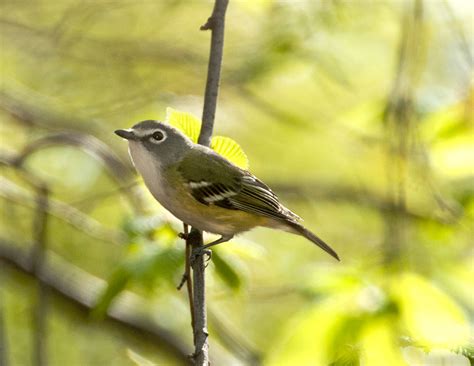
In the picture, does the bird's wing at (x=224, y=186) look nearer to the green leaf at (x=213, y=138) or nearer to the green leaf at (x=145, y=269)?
the green leaf at (x=213, y=138)

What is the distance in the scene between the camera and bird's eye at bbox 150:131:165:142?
11.0 feet

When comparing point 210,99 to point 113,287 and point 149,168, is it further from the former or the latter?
point 113,287

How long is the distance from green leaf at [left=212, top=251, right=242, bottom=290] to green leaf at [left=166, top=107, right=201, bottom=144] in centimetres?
49

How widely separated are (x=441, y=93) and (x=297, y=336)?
1.92m

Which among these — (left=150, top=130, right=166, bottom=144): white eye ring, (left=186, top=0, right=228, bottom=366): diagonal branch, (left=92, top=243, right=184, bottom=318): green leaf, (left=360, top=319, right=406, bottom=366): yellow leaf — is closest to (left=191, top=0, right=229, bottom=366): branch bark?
(left=186, top=0, right=228, bottom=366): diagonal branch

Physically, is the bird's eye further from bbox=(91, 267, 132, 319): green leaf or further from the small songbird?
bbox=(91, 267, 132, 319): green leaf

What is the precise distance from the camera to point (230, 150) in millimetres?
3209

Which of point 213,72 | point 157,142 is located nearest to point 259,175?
point 157,142

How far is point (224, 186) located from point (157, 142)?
0.35 metres

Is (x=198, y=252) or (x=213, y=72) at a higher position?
(x=213, y=72)

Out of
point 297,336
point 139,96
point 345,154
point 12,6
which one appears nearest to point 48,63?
point 12,6

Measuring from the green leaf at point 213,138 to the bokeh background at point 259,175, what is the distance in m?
0.35

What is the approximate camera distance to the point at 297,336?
2.92m

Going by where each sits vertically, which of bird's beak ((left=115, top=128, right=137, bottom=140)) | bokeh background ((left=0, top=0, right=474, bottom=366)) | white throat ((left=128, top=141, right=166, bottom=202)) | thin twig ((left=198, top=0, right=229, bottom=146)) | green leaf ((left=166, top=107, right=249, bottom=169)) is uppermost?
thin twig ((left=198, top=0, right=229, bottom=146))
